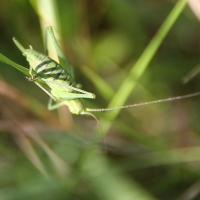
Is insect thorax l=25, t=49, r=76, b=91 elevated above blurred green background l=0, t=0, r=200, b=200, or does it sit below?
below

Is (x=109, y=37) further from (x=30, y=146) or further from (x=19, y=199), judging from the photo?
(x=19, y=199)

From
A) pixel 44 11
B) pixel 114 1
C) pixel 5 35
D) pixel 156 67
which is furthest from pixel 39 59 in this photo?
pixel 156 67

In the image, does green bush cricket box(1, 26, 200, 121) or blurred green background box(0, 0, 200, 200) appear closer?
green bush cricket box(1, 26, 200, 121)

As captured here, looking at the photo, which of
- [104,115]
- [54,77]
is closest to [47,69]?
[54,77]

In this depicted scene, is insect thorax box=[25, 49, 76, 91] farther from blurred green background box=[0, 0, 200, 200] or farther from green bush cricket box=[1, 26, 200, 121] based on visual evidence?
blurred green background box=[0, 0, 200, 200]

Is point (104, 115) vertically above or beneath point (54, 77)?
above

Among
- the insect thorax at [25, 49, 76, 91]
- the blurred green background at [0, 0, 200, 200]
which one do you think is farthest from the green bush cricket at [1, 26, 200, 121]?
the blurred green background at [0, 0, 200, 200]

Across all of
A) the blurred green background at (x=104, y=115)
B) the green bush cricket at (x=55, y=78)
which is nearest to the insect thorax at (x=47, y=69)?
the green bush cricket at (x=55, y=78)

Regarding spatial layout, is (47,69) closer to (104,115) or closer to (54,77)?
(54,77)

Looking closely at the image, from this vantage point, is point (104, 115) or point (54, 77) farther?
point (104, 115)
